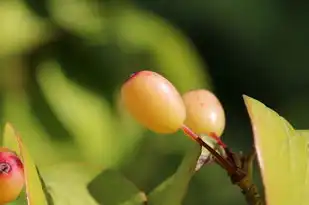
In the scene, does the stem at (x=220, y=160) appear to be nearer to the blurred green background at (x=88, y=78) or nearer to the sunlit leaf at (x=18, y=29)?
the blurred green background at (x=88, y=78)

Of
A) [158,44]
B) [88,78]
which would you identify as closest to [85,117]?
Answer: [88,78]

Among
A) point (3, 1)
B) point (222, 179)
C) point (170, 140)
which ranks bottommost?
point (222, 179)

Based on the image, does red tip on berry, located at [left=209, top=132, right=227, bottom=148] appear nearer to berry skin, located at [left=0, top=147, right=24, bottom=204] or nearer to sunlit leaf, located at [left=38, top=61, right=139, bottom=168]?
berry skin, located at [left=0, top=147, right=24, bottom=204]

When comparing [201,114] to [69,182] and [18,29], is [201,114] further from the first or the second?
[18,29]

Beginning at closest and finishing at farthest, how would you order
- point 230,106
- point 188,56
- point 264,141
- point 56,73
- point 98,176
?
point 264,141 → point 98,176 → point 56,73 → point 188,56 → point 230,106

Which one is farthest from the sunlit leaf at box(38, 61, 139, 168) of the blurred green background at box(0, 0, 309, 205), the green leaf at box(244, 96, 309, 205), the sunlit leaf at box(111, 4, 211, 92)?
the green leaf at box(244, 96, 309, 205)

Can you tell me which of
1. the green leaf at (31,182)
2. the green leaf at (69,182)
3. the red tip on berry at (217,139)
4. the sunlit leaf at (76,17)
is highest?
the sunlit leaf at (76,17)

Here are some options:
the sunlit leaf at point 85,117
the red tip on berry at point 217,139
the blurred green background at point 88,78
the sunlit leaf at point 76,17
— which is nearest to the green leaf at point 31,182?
the red tip on berry at point 217,139

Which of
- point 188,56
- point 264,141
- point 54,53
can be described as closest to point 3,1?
point 54,53

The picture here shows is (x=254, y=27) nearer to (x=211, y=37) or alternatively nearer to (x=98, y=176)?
(x=211, y=37)
